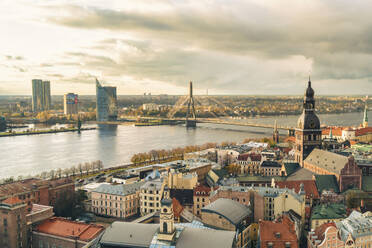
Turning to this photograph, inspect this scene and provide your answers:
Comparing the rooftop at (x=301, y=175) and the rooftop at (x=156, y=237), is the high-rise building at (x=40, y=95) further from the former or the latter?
the rooftop at (x=156, y=237)

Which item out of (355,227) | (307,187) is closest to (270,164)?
(307,187)

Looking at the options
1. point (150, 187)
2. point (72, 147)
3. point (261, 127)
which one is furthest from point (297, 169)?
point (261, 127)

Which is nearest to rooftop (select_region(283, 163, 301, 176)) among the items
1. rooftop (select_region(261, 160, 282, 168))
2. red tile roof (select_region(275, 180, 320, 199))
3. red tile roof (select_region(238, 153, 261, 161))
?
rooftop (select_region(261, 160, 282, 168))

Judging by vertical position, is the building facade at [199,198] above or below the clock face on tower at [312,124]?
below

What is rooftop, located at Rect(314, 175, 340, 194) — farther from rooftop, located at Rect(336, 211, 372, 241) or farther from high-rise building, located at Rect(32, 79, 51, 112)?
high-rise building, located at Rect(32, 79, 51, 112)

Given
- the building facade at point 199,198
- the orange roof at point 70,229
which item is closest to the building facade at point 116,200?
the building facade at point 199,198

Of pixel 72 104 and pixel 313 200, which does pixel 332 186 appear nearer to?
pixel 313 200
